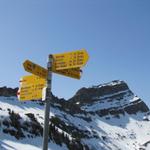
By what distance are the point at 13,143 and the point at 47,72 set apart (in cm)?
9257

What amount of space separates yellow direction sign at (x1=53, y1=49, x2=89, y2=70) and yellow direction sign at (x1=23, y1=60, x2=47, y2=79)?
31 cm

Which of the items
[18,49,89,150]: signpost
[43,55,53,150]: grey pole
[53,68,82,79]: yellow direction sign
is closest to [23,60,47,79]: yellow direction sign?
[18,49,89,150]: signpost

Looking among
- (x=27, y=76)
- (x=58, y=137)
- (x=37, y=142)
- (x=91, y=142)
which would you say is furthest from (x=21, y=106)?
(x=27, y=76)

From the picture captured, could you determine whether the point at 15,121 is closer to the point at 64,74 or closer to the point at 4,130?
the point at 4,130

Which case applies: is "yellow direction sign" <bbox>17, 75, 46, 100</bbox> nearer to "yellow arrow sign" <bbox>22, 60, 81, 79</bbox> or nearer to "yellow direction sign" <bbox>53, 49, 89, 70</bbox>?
"yellow arrow sign" <bbox>22, 60, 81, 79</bbox>

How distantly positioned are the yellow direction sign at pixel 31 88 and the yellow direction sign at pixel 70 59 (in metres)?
0.54

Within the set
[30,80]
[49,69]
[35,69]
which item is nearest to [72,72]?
[49,69]

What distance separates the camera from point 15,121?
378 feet

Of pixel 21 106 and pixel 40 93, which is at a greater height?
pixel 21 106

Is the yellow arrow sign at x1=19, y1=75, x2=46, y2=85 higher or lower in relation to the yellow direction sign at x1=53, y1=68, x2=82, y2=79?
lower

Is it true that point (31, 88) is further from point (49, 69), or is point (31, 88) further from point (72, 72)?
point (72, 72)

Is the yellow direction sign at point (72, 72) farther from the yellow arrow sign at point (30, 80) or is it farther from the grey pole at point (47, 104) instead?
the yellow arrow sign at point (30, 80)

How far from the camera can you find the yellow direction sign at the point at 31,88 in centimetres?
980

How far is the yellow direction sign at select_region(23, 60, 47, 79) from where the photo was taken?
973 centimetres
